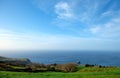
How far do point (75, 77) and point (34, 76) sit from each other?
19.7 feet

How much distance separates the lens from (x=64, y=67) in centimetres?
4347

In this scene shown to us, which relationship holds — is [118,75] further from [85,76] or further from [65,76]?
[65,76]

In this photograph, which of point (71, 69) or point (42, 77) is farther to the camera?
point (71, 69)

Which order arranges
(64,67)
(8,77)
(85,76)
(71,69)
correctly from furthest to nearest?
1. (64,67)
2. (71,69)
3. (85,76)
4. (8,77)

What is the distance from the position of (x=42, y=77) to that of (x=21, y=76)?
3.10 m

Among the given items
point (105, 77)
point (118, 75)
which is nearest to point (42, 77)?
point (105, 77)

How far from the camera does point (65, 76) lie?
2728cm

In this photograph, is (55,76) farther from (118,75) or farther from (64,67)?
(64,67)

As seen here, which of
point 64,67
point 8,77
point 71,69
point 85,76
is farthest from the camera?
point 64,67

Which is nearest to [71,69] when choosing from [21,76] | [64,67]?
[64,67]

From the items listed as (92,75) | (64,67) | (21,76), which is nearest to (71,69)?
(64,67)

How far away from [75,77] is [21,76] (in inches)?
310

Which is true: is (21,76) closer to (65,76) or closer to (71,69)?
(65,76)

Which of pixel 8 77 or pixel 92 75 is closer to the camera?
pixel 8 77
